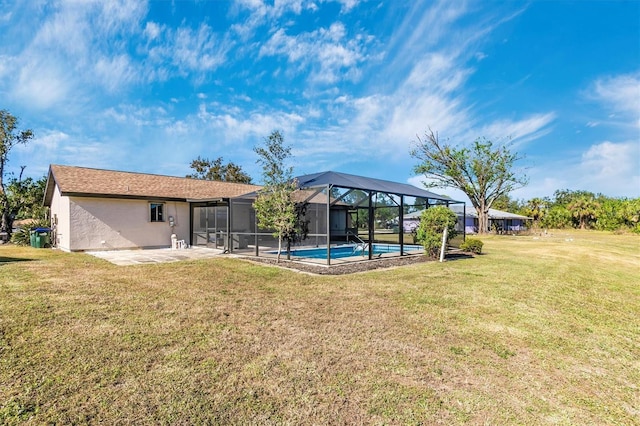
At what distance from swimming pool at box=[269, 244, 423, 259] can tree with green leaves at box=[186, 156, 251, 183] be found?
91.1 feet

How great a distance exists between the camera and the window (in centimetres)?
1575

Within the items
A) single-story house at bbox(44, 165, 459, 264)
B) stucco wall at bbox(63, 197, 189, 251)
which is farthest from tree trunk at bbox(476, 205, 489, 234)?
stucco wall at bbox(63, 197, 189, 251)

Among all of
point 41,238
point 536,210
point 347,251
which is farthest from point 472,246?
point 536,210

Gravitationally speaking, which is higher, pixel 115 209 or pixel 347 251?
pixel 115 209

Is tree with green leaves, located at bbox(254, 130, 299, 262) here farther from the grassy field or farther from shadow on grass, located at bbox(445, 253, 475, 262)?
shadow on grass, located at bbox(445, 253, 475, 262)

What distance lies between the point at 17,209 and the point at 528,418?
93.4ft

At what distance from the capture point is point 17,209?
20.6m

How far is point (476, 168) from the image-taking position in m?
35.1

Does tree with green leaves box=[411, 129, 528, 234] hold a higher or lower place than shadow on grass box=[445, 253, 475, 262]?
higher

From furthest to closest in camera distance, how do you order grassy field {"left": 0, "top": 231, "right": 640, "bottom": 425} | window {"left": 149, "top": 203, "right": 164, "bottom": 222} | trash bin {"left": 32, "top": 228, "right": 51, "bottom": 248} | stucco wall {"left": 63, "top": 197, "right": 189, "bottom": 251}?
window {"left": 149, "top": 203, "right": 164, "bottom": 222} → trash bin {"left": 32, "top": 228, "right": 51, "bottom": 248} → stucco wall {"left": 63, "top": 197, "right": 189, "bottom": 251} → grassy field {"left": 0, "top": 231, "right": 640, "bottom": 425}

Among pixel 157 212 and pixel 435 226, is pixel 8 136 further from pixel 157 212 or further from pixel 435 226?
pixel 435 226

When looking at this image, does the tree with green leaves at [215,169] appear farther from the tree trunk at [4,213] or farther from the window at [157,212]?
the window at [157,212]

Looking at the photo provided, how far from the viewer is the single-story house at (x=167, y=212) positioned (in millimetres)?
13438

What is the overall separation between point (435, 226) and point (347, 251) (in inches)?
185
